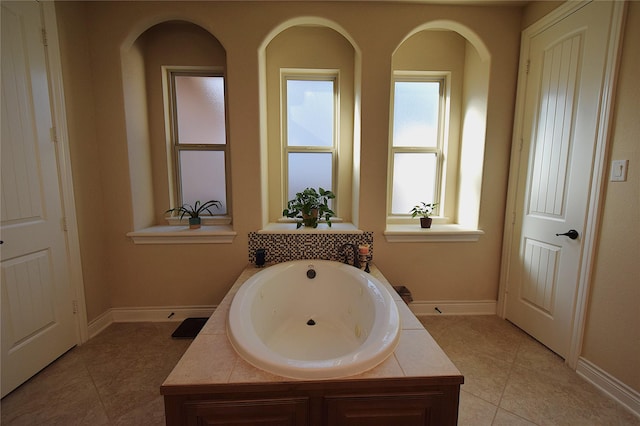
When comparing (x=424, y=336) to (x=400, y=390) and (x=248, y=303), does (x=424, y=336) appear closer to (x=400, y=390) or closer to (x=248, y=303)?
(x=400, y=390)

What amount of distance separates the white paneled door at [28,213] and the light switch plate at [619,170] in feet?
11.1

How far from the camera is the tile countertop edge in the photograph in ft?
3.23

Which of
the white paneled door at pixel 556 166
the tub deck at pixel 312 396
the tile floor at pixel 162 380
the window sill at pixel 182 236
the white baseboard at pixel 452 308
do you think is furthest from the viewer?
the white baseboard at pixel 452 308

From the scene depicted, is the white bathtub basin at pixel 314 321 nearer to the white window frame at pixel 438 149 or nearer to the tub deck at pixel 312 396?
the tub deck at pixel 312 396

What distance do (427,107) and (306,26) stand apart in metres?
1.35

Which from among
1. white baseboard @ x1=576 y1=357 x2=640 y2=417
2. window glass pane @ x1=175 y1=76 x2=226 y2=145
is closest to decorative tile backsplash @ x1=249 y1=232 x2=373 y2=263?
window glass pane @ x1=175 y1=76 x2=226 y2=145

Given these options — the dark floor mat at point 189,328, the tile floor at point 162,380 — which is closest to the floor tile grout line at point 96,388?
the tile floor at point 162,380

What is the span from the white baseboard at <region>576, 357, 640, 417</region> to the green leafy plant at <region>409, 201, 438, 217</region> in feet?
4.60

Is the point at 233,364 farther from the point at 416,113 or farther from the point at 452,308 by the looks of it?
the point at 416,113

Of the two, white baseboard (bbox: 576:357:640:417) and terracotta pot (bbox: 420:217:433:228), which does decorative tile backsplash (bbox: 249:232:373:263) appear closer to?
terracotta pot (bbox: 420:217:433:228)

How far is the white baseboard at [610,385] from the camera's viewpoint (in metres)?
1.38

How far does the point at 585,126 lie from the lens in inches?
64.2

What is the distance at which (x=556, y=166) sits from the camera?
1.82m

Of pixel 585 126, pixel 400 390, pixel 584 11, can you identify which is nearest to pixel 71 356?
pixel 400 390
